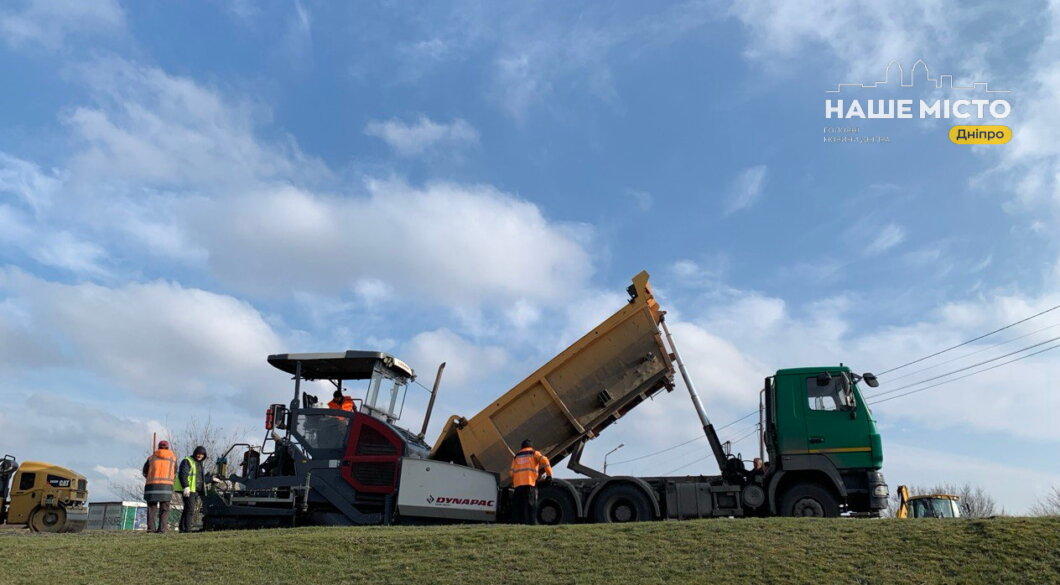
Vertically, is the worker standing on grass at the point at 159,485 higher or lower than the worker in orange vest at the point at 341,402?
lower

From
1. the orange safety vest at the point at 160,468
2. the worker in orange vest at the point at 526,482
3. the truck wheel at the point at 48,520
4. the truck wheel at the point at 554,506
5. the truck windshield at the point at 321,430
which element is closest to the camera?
the worker in orange vest at the point at 526,482

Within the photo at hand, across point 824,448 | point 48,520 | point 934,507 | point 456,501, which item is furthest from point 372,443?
point 934,507

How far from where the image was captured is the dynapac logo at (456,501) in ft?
47.0

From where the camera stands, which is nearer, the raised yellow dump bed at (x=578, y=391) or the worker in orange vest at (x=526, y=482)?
the worker in orange vest at (x=526, y=482)

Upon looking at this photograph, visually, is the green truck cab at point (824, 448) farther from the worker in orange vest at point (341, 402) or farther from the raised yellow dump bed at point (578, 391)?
the worker in orange vest at point (341, 402)

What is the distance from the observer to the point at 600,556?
33.8 ft

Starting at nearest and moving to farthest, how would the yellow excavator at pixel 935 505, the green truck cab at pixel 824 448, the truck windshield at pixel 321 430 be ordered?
1. the green truck cab at pixel 824 448
2. the truck windshield at pixel 321 430
3. the yellow excavator at pixel 935 505

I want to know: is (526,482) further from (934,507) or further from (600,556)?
(934,507)

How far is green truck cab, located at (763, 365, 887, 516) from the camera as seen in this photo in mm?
13242

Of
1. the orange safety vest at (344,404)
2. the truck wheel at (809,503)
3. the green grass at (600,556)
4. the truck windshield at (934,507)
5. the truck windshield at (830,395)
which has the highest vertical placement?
the truck windshield at (830,395)

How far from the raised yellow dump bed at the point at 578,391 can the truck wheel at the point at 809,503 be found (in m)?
2.84

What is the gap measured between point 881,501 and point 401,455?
809cm

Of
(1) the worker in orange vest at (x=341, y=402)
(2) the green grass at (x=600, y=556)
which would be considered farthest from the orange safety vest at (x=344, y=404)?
(2) the green grass at (x=600, y=556)

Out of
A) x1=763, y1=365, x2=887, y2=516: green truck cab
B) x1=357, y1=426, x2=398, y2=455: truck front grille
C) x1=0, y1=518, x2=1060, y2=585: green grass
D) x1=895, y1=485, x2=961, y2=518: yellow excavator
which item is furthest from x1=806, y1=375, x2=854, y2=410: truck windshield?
x1=895, y1=485, x2=961, y2=518: yellow excavator
